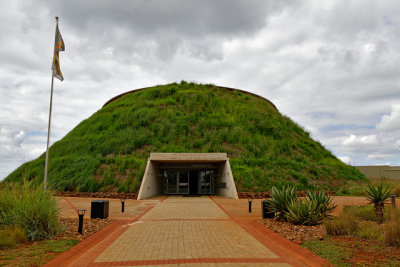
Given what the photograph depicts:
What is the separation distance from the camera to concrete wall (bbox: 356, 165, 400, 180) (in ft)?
120

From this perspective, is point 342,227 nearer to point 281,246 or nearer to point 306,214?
point 306,214

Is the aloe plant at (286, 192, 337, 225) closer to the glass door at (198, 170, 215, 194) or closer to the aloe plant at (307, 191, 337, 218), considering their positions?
the aloe plant at (307, 191, 337, 218)

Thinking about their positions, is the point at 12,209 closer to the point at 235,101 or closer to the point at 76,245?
the point at 76,245

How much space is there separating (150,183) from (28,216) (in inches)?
600

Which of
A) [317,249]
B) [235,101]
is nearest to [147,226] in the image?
[317,249]

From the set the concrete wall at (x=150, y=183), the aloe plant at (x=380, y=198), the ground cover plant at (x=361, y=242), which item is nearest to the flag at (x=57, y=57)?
the concrete wall at (x=150, y=183)

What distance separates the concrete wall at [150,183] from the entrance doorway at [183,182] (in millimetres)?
1027

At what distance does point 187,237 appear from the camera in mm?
7629

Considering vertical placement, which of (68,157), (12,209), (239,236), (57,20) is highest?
(57,20)

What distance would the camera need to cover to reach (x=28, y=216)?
24.1 feet

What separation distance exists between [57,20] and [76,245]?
1209 centimetres

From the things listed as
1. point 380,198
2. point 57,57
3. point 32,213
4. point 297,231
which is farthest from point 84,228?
point 380,198

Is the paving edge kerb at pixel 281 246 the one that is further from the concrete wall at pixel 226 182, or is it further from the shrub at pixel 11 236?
the concrete wall at pixel 226 182

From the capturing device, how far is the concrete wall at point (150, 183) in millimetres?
20469
